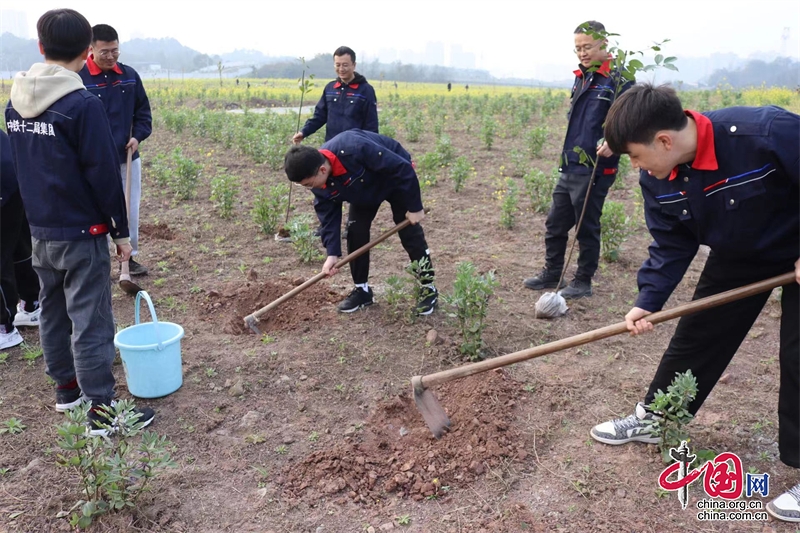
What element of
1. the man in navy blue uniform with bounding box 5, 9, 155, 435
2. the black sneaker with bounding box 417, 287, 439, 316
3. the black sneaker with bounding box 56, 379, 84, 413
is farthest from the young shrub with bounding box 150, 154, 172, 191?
the man in navy blue uniform with bounding box 5, 9, 155, 435

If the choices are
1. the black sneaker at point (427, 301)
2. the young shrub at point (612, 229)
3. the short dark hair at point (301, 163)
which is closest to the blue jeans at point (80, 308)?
the short dark hair at point (301, 163)

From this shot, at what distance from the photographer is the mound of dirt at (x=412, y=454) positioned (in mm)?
2775

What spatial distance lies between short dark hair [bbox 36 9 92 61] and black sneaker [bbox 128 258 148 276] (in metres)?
2.73

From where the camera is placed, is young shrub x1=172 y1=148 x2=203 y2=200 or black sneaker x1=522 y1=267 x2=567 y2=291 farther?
young shrub x1=172 y1=148 x2=203 y2=200

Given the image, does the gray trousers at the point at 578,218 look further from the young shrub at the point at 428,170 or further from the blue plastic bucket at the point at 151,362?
the young shrub at the point at 428,170

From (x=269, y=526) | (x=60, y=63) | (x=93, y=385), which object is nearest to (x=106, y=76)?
(x=60, y=63)

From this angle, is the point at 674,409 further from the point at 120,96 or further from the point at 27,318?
the point at 120,96

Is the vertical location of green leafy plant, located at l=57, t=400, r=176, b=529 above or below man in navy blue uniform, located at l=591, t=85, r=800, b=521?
below

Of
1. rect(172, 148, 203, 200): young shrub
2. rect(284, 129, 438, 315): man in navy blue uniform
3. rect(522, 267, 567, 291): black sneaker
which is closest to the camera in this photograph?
rect(284, 129, 438, 315): man in navy blue uniform

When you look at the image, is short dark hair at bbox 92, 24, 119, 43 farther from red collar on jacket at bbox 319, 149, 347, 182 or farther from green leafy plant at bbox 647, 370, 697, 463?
green leafy plant at bbox 647, 370, 697, 463

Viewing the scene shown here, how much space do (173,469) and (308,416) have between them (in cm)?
75

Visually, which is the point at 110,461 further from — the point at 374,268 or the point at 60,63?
the point at 374,268

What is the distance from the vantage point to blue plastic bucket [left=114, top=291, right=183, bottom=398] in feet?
10.7

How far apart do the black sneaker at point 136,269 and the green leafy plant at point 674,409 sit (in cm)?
419
